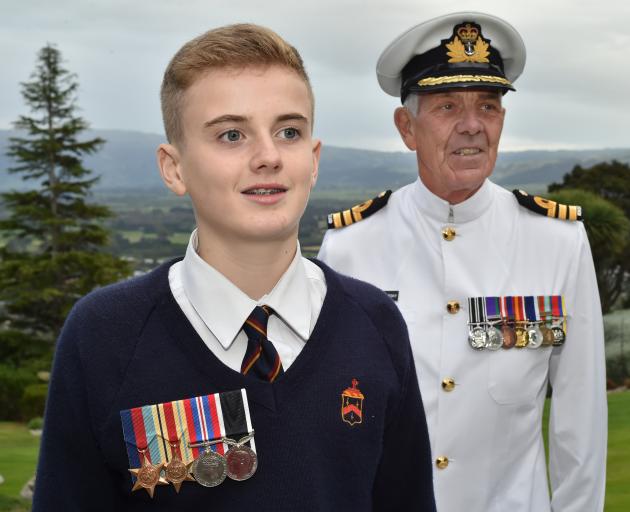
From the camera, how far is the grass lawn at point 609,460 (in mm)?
12695

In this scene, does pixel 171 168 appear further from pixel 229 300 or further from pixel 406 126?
pixel 406 126

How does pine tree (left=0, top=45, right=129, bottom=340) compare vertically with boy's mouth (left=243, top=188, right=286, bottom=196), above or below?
above

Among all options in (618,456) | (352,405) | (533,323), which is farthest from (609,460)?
(352,405)

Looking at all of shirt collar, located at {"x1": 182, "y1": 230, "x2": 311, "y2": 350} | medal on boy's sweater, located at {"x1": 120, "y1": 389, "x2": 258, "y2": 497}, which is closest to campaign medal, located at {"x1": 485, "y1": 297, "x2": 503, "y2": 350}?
shirt collar, located at {"x1": 182, "y1": 230, "x2": 311, "y2": 350}

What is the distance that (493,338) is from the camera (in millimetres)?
3875

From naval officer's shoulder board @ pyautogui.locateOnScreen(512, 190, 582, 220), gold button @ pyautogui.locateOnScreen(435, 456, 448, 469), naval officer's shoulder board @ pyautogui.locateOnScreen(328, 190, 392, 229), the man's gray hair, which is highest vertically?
the man's gray hair

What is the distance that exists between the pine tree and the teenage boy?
1715 inches

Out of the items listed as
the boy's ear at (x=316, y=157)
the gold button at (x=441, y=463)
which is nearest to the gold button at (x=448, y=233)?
the gold button at (x=441, y=463)

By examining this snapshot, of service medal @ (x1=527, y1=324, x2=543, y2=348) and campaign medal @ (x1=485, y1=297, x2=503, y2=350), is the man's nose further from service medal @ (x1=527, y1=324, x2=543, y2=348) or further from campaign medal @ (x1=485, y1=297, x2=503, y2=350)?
service medal @ (x1=527, y1=324, x2=543, y2=348)

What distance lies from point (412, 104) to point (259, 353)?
83.5 inches

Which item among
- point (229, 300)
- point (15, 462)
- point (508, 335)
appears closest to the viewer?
point (229, 300)

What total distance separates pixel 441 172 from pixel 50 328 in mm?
45946

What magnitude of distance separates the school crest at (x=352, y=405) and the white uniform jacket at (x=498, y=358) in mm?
1648

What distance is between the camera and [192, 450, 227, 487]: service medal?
2.13m
